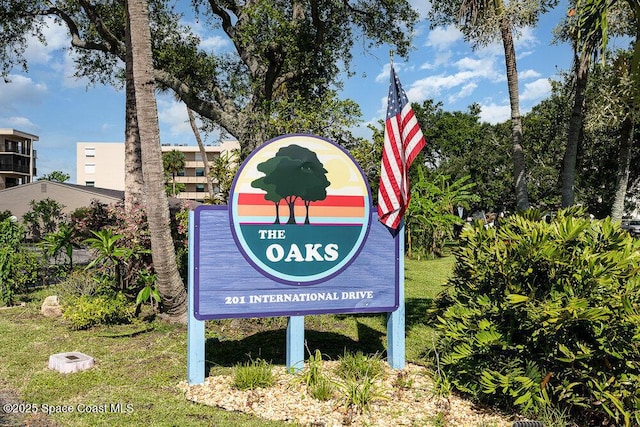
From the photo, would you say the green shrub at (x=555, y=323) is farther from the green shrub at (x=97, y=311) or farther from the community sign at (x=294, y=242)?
the green shrub at (x=97, y=311)

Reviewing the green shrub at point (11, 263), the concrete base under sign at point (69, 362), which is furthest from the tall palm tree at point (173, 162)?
the concrete base under sign at point (69, 362)

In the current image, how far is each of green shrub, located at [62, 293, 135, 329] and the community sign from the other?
385 cm

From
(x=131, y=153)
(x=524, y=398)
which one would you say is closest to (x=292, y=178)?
(x=524, y=398)

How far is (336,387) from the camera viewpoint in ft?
19.2

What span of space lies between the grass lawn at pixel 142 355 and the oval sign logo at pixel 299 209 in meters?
1.33

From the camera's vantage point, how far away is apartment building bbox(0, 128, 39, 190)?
210 feet

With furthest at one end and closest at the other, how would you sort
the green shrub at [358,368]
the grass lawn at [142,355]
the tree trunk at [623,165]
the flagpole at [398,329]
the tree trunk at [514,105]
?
1. the tree trunk at [623,165]
2. the tree trunk at [514,105]
3. the flagpole at [398,329]
4. the green shrub at [358,368]
5. the grass lawn at [142,355]

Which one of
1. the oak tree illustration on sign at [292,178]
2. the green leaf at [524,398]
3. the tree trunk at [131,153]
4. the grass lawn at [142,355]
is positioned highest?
the tree trunk at [131,153]

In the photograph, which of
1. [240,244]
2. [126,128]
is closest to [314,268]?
[240,244]

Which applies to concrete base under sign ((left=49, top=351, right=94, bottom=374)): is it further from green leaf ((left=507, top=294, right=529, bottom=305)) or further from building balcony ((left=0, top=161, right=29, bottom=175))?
building balcony ((left=0, top=161, right=29, bottom=175))

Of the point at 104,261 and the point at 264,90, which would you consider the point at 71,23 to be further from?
the point at 104,261

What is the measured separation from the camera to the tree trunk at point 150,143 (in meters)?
8.10

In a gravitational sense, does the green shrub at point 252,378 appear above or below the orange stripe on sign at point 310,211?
below

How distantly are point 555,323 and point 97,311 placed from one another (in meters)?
7.36
